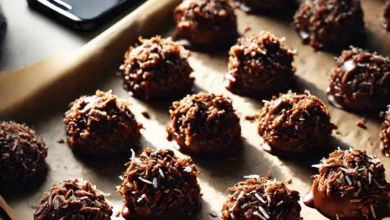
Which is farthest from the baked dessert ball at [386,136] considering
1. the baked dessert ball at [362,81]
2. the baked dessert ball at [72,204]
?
the baked dessert ball at [72,204]

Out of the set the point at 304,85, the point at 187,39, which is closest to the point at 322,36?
the point at 304,85

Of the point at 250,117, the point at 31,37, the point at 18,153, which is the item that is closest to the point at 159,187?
the point at 18,153

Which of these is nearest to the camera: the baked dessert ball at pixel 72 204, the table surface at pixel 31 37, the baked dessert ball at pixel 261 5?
the baked dessert ball at pixel 72 204

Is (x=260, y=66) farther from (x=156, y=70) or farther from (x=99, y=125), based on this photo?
(x=99, y=125)

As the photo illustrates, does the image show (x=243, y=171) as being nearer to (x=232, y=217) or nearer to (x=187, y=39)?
(x=232, y=217)

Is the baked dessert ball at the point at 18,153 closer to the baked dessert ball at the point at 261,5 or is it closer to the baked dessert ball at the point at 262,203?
the baked dessert ball at the point at 262,203

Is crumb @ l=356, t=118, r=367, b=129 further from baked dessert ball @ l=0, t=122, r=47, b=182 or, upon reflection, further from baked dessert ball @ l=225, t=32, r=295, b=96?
baked dessert ball @ l=0, t=122, r=47, b=182
